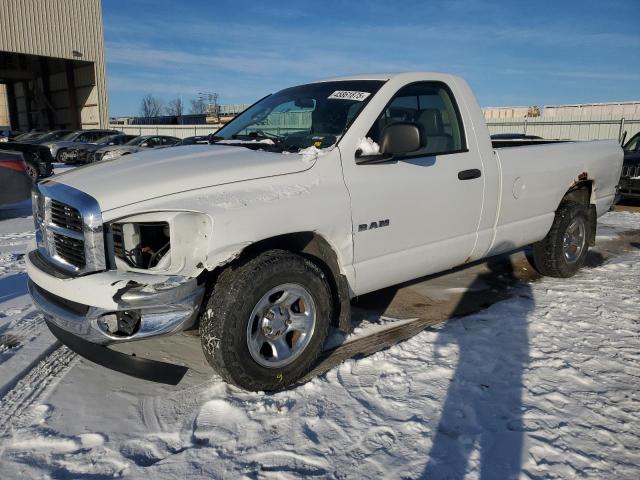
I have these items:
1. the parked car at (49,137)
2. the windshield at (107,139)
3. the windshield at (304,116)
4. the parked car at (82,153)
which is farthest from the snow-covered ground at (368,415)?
the parked car at (49,137)

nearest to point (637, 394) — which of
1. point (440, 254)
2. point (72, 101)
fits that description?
point (440, 254)

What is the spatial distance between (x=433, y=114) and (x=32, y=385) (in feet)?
11.5

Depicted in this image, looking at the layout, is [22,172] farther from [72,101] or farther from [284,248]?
[72,101]

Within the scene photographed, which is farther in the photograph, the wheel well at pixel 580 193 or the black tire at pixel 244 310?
the wheel well at pixel 580 193

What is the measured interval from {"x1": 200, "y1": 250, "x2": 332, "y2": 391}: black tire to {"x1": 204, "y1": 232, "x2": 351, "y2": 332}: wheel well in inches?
3.8

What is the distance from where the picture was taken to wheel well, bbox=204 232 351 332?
3020 mm

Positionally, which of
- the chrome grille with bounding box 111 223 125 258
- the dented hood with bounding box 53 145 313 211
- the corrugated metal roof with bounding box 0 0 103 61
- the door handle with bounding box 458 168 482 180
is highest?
the corrugated metal roof with bounding box 0 0 103 61

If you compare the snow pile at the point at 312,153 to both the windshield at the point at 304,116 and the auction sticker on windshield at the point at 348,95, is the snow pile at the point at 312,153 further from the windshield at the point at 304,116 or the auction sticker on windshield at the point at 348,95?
the auction sticker on windshield at the point at 348,95

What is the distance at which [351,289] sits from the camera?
3.42m

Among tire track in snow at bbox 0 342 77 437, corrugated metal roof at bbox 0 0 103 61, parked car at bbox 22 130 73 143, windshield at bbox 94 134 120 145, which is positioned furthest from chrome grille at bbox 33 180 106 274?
corrugated metal roof at bbox 0 0 103 61

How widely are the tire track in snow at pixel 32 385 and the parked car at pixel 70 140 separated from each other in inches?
782

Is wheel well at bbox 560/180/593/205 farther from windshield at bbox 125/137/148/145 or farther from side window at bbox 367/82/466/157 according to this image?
windshield at bbox 125/137/148/145

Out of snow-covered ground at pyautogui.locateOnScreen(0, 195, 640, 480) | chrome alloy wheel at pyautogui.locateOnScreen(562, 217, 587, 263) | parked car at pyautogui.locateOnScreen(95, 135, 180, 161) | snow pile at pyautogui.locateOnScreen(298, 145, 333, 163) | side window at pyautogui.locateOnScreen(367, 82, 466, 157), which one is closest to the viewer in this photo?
snow-covered ground at pyautogui.locateOnScreen(0, 195, 640, 480)

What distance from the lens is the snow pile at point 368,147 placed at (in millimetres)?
3307
